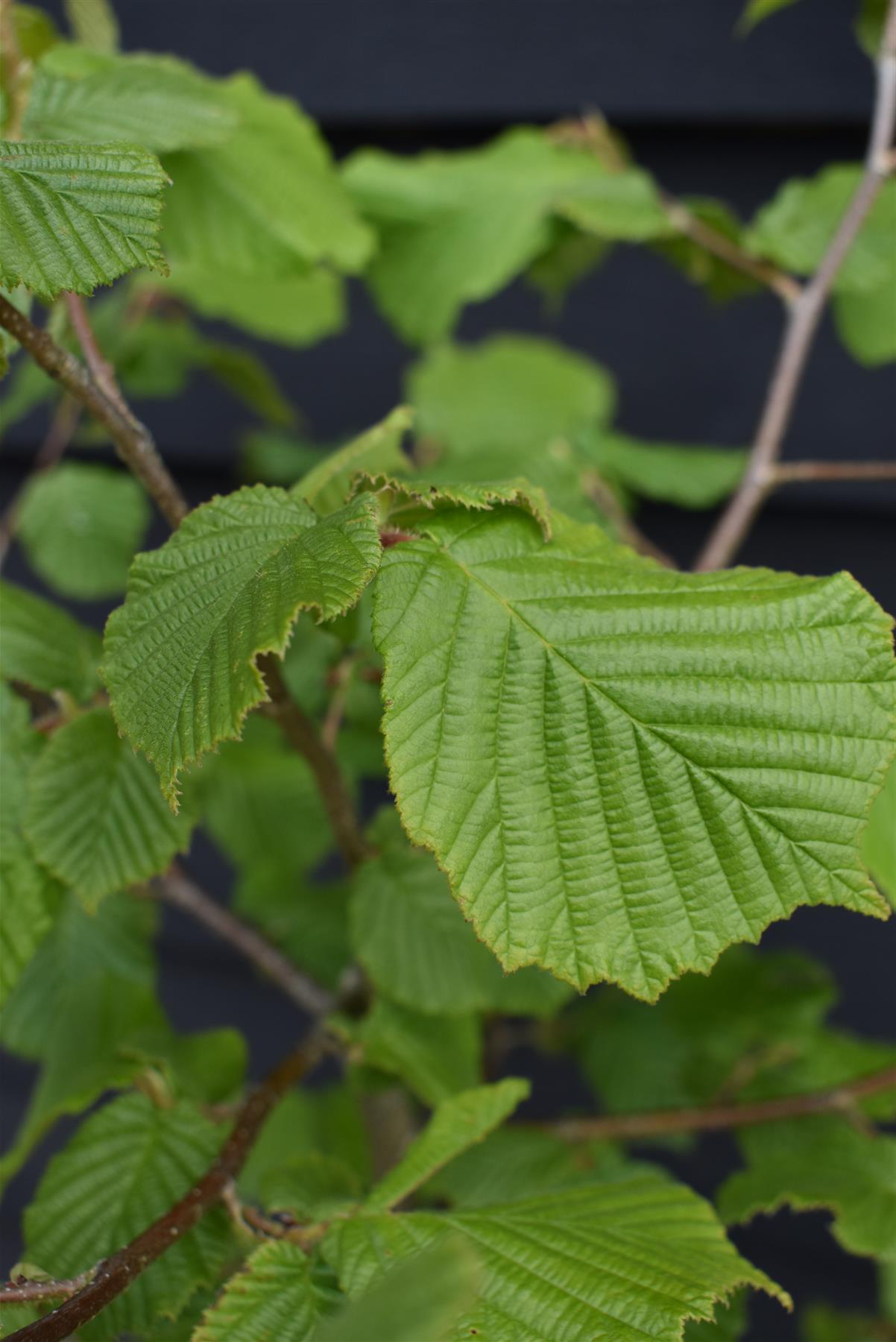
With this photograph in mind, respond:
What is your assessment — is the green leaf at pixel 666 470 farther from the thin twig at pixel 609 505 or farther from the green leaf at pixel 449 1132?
the green leaf at pixel 449 1132

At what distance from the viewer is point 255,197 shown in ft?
2.23

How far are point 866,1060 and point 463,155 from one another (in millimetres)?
755

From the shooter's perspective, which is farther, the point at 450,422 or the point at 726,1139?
the point at 726,1139

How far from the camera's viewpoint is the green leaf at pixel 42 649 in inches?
19.7

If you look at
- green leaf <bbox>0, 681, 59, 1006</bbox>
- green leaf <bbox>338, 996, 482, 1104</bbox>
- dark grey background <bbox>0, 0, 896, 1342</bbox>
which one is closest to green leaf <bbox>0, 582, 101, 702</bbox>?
green leaf <bbox>0, 681, 59, 1006</bbox>

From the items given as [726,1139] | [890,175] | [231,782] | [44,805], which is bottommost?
[726,1139]

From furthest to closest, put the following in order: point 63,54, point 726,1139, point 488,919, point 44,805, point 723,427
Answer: point 726,1139, point 723,427, point 63,54, point 44,805, point 488,919

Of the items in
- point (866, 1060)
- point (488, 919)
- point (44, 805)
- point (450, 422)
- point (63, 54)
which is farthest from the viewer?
point (450, 422)

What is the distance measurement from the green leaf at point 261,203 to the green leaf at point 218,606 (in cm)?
34

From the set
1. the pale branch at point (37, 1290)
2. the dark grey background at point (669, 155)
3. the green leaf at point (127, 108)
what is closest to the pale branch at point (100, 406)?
the green leaf at point (127, 108)

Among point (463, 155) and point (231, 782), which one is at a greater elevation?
point (463, 155)

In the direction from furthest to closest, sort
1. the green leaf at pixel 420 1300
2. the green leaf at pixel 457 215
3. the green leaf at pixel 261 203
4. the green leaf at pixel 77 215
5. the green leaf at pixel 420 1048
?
the green leaf at pixel 457 215 < the green leaf at pixel 261 203 < the green leaf at pixel 420 1048 < the green leaf at pixel 77 215 < the green leaf at pixel 420 1300

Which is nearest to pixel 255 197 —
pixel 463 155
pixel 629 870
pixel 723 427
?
pixel 463 155

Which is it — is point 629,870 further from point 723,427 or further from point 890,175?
point 723,427
